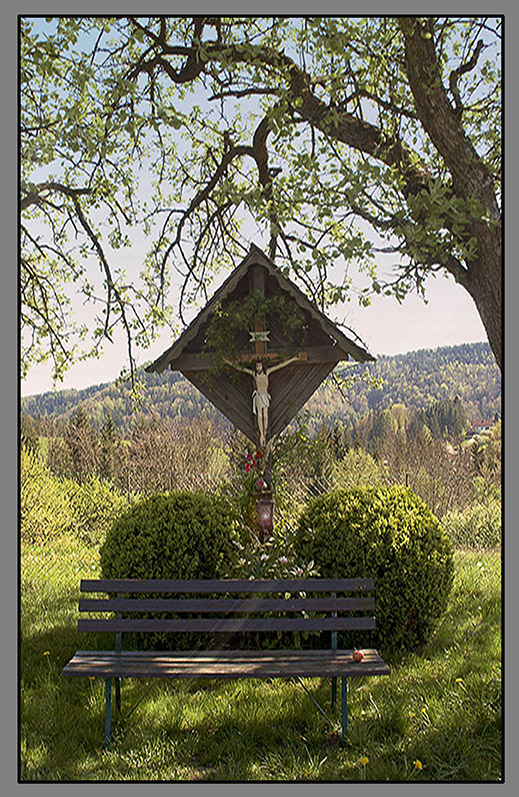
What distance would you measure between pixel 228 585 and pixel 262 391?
178 cm

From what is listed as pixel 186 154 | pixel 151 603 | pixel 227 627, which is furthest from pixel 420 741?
pixel 186 154

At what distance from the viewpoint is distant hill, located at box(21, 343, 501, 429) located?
38.5 ft

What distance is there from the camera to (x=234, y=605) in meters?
3.82

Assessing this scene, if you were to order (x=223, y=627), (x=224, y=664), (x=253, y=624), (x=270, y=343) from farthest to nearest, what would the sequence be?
(x=270, y=343) → (x=223, y=627) → (x=253, y=624) → (x=224, y=664)

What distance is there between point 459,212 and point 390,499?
6.69 feet

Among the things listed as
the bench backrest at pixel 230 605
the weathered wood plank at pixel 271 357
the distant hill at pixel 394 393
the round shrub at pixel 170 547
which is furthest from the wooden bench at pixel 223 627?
the distant hill at pixel 394 393

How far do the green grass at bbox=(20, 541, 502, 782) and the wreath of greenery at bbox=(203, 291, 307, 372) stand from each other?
2.26 m

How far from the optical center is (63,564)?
7527 millimetres

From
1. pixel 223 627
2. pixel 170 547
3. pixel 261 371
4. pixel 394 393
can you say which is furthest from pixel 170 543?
pixel 394 393

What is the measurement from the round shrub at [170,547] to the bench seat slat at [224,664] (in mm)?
753

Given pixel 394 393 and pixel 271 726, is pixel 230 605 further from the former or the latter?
pixel 394 393

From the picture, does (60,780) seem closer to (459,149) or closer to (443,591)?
(443,591)

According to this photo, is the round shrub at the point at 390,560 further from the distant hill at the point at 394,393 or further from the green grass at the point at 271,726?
the distant hill at the point at 394,393

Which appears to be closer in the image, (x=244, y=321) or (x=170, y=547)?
(x=170, y=547)
